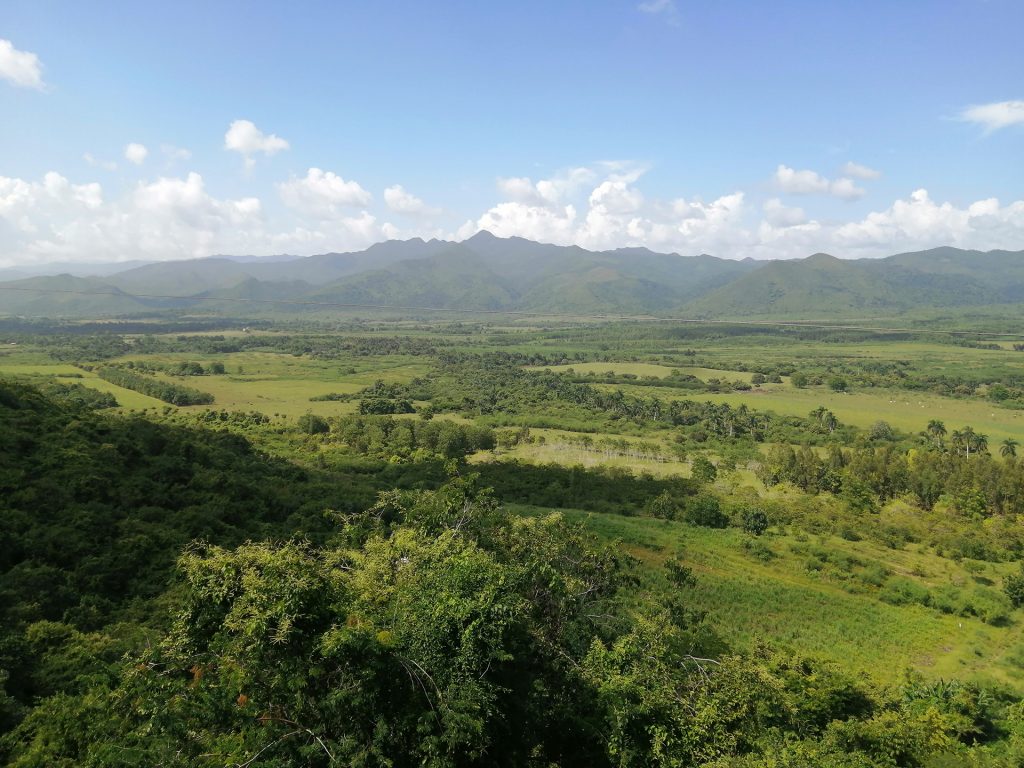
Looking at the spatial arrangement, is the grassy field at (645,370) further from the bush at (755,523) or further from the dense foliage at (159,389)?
the bush at (755,523)

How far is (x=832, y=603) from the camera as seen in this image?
3266 cm

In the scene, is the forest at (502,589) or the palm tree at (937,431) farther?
the palm tree at (937,431)

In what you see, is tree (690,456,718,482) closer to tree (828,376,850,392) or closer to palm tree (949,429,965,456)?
palm tree (949,429,965,456)

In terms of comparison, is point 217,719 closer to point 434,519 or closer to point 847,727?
point 434,519

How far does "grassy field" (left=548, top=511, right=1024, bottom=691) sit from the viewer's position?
27.0 meters

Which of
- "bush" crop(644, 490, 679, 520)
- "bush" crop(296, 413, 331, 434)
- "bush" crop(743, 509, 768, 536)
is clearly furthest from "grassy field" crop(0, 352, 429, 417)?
"bush" crop(743, 509, 768, 536)

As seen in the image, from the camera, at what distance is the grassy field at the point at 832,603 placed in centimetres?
2704

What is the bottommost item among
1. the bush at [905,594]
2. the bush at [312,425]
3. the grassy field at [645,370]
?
the bush at [905,594]

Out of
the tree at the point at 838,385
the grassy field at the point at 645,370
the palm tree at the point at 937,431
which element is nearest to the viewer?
the palm tree at the point at 937,431

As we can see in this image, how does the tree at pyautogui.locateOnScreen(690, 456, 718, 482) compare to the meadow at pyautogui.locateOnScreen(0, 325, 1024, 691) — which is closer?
the meadow at pyautogui.locateOnScreen(0, 325, 1024, 691)

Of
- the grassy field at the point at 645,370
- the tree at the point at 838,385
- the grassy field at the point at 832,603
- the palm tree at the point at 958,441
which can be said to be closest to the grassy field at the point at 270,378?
the grassy field at the point at 645,370

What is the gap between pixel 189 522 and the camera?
2692cm

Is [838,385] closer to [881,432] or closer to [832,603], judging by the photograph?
[881,432]

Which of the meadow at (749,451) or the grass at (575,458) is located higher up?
the meadow at (749,451)
